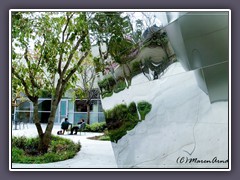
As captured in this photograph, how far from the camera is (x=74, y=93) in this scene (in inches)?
210

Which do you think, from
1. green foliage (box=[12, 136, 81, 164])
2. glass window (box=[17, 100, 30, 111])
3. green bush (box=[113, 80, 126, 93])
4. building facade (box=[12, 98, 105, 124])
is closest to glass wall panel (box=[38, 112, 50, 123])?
building facade (box=[12, 98, 105, 124])

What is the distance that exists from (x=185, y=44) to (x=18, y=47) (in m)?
2.14

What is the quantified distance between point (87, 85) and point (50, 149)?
149 centimetres

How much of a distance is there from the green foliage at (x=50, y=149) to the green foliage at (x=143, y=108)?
Answer: 1583mm

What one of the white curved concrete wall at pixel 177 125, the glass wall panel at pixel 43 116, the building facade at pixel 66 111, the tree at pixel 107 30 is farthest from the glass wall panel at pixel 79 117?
the white curved concrete wall at pixel 177 125

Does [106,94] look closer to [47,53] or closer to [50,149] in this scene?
[47,53]

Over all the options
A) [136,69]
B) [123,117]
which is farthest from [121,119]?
[136,69]

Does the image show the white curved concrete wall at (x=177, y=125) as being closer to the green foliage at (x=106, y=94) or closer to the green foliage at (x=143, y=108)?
the green foliage at (x=143, y=108)

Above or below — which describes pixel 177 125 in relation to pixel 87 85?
below

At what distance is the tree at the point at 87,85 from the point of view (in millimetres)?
5415

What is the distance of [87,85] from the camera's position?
5.73m

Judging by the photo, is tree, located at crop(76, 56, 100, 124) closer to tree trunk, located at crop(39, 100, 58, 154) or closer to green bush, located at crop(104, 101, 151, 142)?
tree trunk, located at crop(39, 100, 58, 154)
